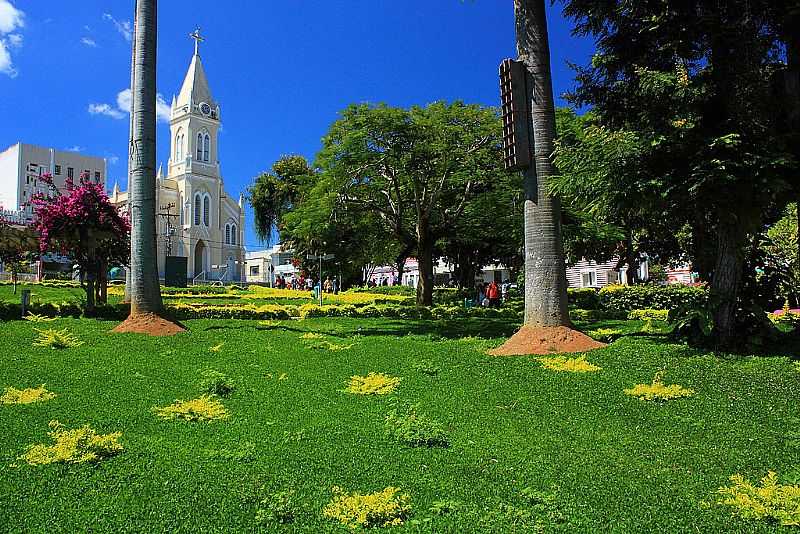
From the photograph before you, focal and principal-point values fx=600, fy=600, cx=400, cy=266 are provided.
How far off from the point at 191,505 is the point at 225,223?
74.9 m

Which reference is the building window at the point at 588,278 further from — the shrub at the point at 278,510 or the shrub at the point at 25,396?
the shrub at the point at 278,510

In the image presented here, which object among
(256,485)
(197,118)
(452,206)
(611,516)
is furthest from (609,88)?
(197,118)

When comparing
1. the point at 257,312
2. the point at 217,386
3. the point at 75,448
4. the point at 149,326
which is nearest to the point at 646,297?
the point at 257,312

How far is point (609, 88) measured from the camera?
9180 millimetres

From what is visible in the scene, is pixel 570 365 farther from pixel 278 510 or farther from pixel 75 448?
pixel 75 448

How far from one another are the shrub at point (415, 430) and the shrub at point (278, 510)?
1.30 m

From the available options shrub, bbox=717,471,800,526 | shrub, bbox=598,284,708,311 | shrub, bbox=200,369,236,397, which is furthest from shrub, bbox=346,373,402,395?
shrub, bbox=598,284,708,311

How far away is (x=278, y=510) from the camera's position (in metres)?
3.72

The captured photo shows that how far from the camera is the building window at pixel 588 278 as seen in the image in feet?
181

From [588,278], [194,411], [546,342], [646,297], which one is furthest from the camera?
[588,278]

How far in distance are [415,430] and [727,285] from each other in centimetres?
563

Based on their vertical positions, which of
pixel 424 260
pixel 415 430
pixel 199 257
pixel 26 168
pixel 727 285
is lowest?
pixel 415 430

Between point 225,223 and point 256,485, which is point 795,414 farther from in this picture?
point 225,223

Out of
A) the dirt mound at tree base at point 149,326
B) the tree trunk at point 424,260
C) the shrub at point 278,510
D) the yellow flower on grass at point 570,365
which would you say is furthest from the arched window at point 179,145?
the shrub at point 278,510
